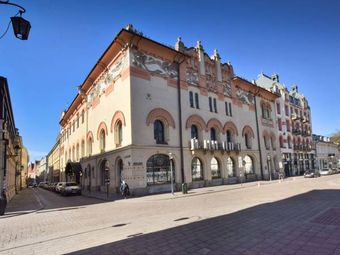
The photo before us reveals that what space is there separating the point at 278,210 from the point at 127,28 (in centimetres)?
2026

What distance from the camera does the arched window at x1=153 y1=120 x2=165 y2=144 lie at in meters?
24.9

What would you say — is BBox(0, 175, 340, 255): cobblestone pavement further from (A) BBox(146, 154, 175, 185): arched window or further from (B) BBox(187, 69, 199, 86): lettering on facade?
(B) BBox(187, 69, 199, 86): lettering on facade

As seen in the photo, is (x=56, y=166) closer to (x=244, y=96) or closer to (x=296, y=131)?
(x=244, y=96)

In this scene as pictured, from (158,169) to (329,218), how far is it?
16901mm

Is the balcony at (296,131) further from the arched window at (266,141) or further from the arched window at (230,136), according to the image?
the arched window at (230,136)

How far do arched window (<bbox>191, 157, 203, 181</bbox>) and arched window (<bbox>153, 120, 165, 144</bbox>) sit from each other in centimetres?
468

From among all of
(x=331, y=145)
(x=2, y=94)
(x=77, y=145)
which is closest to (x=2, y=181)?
(x=2, y=94)

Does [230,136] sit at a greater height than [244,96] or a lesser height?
lesser

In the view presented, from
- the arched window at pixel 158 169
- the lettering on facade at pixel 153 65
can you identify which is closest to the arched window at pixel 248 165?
the arched window at pixel 158 169

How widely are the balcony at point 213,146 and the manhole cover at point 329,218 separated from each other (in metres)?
17.1

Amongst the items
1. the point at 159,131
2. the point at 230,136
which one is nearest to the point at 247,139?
the point at 230,136

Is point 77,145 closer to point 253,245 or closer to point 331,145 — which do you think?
point 253,245

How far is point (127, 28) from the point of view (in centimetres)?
2400

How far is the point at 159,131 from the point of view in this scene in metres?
25.4
